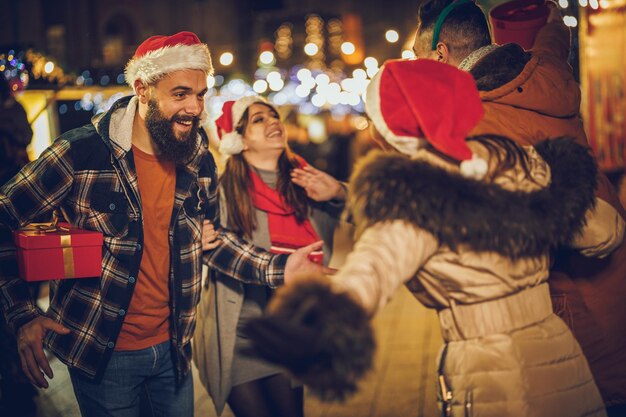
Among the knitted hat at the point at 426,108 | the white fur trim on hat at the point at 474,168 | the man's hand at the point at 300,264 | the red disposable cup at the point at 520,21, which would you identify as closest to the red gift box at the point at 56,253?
the man's hand at the point at 300,264

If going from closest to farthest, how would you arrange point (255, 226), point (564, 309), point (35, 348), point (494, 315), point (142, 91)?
point (494, 315) < point (35, 348) < point (564, 309) < point (142, 91) < point (255, 226)

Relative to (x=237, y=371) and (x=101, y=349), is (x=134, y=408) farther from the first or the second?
(x=237, y=371)

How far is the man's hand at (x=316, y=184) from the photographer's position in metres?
4.15

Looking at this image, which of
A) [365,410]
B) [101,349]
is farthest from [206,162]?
[365,410]

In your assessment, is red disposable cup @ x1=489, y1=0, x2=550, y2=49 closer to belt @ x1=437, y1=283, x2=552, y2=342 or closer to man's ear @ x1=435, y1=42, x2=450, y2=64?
man's ear @ x1=435, y1=42, x2=450, y2=64

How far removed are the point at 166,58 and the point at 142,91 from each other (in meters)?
0.21

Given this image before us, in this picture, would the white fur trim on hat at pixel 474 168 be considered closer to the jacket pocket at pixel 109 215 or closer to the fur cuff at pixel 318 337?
the fur cuff at pixel 318 337

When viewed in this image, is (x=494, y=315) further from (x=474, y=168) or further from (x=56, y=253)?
(x=56, y=253)

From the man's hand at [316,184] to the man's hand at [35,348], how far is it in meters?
1.75

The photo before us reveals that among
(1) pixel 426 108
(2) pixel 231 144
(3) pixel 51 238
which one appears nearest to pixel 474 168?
(1) pixel 426 108

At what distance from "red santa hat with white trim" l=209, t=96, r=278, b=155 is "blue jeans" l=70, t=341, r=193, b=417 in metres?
1.55

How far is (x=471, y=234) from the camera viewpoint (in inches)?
83.9

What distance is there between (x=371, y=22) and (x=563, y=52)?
3883cm

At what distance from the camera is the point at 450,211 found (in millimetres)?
2115
